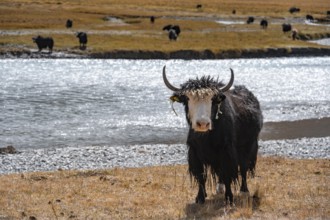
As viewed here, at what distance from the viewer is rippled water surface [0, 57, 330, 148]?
20.5 m

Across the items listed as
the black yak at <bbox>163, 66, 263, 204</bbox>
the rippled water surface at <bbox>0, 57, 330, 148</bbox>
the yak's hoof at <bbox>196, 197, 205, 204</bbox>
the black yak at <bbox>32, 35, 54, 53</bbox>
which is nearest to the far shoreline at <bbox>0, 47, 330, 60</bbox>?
the black yak at <bbox>32, 35, 54, 53</bbox>

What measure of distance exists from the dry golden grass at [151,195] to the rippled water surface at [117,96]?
654 cm

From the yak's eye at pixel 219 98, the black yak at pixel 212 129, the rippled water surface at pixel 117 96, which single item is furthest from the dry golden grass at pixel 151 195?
the rippled water surface at pixel 117 96

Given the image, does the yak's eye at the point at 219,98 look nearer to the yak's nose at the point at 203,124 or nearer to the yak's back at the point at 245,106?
the yak's nose at the point at 203,124

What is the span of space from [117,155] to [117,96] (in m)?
11.5

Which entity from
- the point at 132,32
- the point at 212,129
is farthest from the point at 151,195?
the point at 132,32

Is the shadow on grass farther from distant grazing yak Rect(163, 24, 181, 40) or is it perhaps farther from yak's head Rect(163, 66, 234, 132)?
distant grazing yak Rect(163, 24, 181, 40)

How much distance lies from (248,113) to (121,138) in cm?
996

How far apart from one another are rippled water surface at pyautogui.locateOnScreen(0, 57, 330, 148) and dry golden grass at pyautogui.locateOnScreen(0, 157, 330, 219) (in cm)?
654

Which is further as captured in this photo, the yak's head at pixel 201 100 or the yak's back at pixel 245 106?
the yak's back at pixel 245 106

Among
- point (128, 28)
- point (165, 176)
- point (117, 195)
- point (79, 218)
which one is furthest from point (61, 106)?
point (128, 28)

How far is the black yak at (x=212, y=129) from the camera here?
910cm

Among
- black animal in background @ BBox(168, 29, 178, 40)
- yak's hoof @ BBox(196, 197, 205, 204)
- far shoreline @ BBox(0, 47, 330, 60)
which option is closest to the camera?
yak's hoof @ BBox(196, 197, 205, 204)

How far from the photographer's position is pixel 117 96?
28.3 metres
